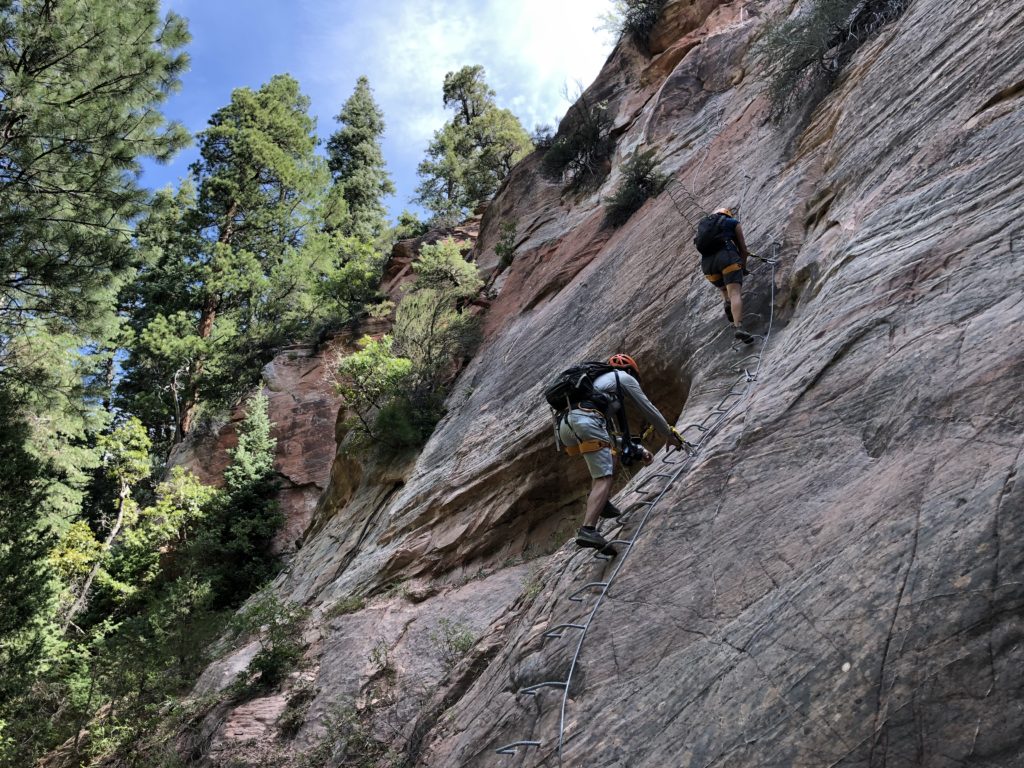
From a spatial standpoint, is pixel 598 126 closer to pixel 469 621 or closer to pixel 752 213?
pixel 752 213

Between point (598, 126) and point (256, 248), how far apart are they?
17.0 metres

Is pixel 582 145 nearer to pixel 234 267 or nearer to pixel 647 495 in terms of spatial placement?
pixel 647 495

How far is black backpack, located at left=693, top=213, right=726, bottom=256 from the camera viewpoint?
7.74 m

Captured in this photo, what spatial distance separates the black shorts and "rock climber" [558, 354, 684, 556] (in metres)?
1.60

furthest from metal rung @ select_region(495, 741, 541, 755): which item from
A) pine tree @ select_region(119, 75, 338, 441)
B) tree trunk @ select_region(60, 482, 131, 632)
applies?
pine tree @ select_region(119, 75, 338, 441)

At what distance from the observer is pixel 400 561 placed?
11.1m

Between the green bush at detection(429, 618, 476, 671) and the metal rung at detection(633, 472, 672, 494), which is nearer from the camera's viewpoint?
the metal rung at detection(633, 472, 672, 494)

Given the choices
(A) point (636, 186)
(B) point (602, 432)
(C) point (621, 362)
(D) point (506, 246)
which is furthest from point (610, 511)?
(D) point (506, 246)

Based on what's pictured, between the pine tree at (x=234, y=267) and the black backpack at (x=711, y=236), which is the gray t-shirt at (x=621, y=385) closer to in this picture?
the black backpack at (x=711, y=236)

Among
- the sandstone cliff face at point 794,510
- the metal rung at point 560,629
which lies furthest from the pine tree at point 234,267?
the metal rung at point 560,629

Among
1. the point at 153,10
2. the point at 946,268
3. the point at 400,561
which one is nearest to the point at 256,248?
the point at 153,10

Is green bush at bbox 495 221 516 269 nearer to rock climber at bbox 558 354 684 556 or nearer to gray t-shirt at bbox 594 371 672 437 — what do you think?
rock climber at bbox 558 354 684 556

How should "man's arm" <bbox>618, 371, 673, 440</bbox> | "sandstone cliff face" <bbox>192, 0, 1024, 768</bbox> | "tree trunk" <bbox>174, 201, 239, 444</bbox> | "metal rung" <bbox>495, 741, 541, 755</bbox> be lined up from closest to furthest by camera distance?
"sandstone cliff face" <bbox>192, 0, 1024, 768</bbox>
"metal rung" <bbox>495, 741, 541, 755</bbox>
"man's arm" <bbox>618, 371, 673, 440</bbox>
"tree trunk" <bbox>174, 201, 239, 444</bbox>

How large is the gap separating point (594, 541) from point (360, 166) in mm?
35878
